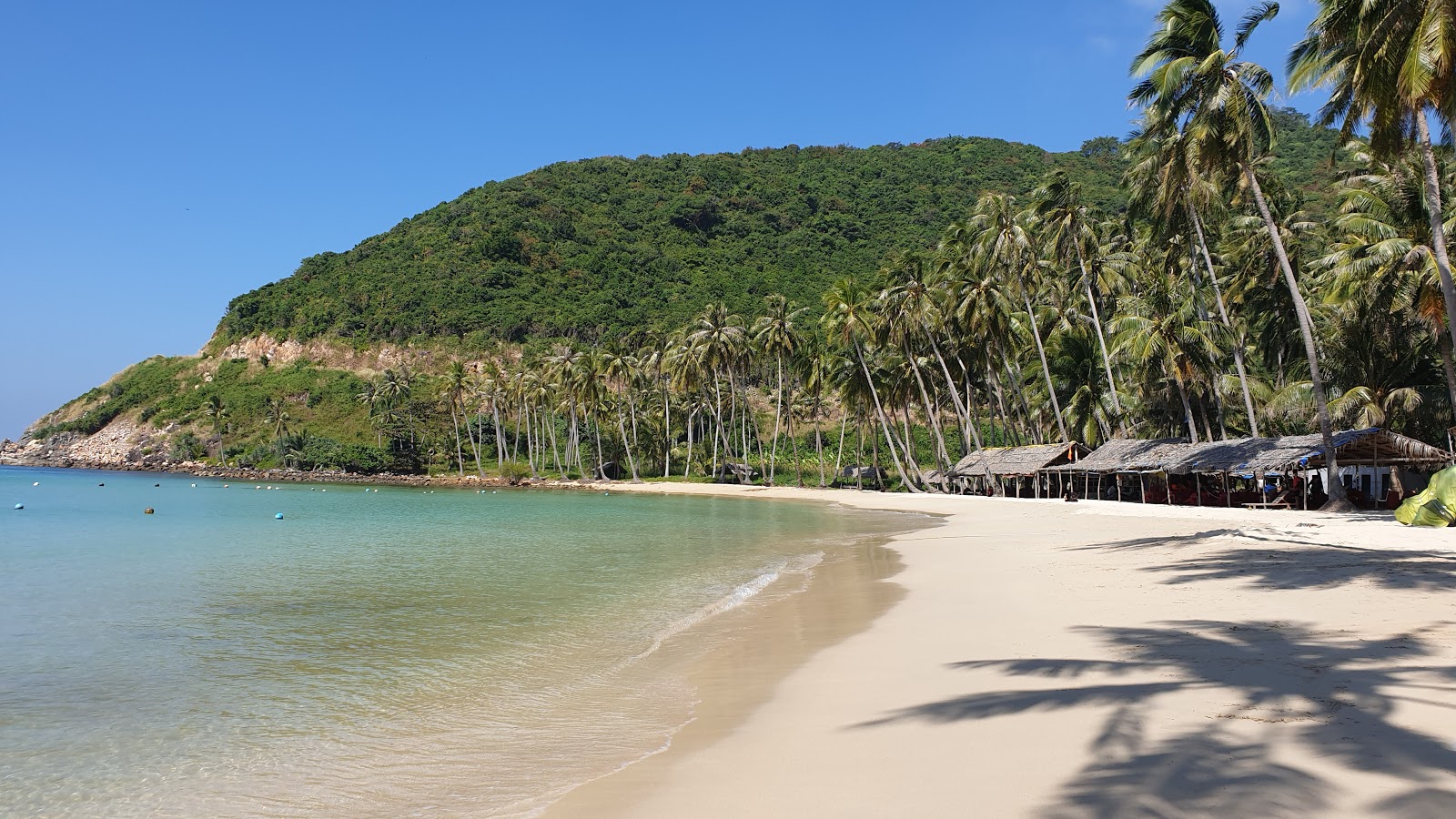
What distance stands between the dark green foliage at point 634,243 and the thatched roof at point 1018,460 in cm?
4999

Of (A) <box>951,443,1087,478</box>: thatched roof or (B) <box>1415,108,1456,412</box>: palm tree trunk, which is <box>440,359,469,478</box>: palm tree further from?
(B) <box>1415,108,1456,412</box>: palm tree trunk

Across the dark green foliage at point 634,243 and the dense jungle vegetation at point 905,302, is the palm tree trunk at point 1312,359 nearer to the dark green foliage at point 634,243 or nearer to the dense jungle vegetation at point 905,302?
the dense jungle vegetation at point 905,302

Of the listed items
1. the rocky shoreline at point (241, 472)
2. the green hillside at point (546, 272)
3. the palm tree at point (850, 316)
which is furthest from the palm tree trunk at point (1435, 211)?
the green hillside at point (546, 272)

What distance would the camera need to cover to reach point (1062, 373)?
44656 mm

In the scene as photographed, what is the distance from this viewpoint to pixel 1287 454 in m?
26.5

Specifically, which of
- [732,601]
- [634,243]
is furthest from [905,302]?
[634,243]

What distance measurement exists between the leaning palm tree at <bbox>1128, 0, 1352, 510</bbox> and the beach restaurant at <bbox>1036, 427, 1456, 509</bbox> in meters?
2.38

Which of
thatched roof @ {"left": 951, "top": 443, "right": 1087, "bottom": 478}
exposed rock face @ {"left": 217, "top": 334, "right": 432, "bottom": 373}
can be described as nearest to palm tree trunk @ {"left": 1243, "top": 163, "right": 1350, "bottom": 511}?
thatched roof @ {"left": 951, "top": 443, "right": 1087, "bottom": 478}

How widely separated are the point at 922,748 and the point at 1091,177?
359 ft

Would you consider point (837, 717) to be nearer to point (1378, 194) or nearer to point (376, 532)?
point (376, 532)

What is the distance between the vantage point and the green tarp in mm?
16384

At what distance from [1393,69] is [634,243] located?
11009cm

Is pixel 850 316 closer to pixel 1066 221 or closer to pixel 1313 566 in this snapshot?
pixel 1066 221

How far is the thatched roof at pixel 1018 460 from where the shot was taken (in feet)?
131
